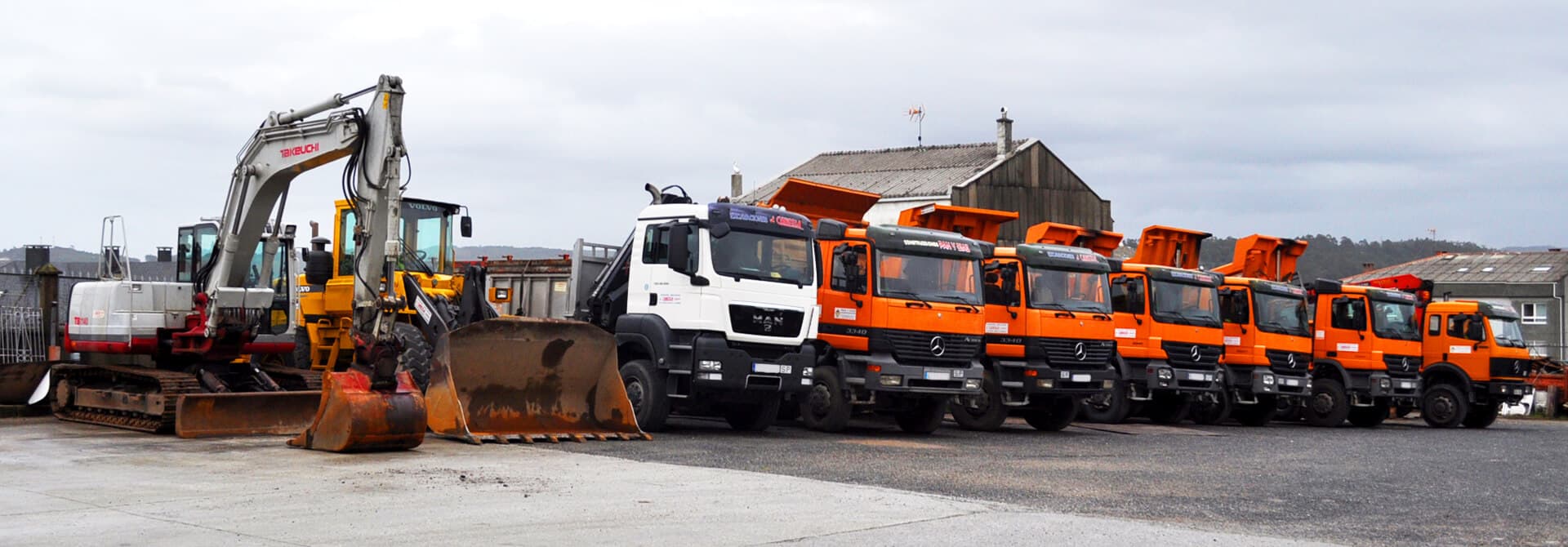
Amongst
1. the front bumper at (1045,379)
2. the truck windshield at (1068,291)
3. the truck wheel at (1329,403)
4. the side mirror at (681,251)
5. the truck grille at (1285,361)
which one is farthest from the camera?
the truck wheel at (1329,403)

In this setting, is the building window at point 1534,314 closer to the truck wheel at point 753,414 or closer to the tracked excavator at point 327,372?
the truck wheel at point 753,414

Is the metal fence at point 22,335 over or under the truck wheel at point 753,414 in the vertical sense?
over

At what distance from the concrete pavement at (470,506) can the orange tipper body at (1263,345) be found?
15914 mm

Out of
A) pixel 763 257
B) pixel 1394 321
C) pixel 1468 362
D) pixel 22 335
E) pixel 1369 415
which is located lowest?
pixel 1369 415

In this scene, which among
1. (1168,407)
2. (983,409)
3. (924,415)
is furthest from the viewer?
(1168,407)

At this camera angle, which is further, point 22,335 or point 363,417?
point 22,335

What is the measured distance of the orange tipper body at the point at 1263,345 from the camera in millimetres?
26312

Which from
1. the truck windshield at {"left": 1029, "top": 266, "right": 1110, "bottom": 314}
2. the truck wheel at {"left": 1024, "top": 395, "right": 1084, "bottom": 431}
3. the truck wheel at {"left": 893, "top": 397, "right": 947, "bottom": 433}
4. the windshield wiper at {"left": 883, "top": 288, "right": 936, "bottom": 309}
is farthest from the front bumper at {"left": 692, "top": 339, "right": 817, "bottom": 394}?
the truck wheel at {"left": 1024, "top": 395, "right": 1084, "bottom": 431}

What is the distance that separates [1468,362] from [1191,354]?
7.61m

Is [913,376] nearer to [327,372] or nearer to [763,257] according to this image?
[763,257]

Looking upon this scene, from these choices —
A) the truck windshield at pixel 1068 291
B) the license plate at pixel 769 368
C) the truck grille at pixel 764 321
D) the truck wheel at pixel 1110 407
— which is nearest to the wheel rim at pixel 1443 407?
the truck wheel at pixel 1110 407

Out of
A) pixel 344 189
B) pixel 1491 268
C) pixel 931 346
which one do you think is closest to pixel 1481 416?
pixel 931 346

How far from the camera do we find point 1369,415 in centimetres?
2917

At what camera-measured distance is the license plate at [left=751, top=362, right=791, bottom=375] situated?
1736cm
